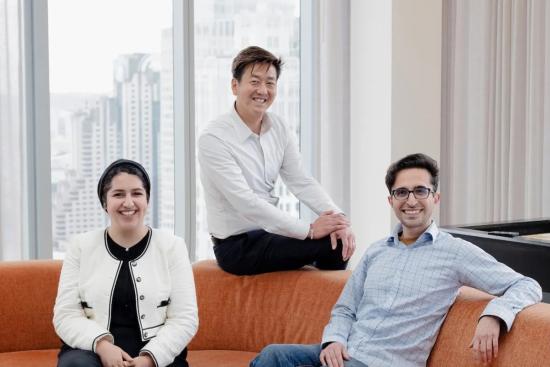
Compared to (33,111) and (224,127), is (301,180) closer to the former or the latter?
(224,127)

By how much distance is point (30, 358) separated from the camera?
2.98 m

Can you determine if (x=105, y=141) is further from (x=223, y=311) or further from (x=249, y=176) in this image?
(x=223, y=311)

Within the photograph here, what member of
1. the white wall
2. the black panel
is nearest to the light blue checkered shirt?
the black panel

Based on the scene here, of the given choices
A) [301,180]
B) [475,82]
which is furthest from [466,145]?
[301,180]

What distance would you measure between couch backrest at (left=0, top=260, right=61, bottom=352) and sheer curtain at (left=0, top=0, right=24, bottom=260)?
3.16 ft

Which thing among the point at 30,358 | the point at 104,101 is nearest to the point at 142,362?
the point at 30,358

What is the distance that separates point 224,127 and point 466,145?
2243 millimetres

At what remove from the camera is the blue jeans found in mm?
2574

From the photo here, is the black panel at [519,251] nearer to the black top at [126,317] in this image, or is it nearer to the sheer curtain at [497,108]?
the black top at [126,317]

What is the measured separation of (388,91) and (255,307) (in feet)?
6.25

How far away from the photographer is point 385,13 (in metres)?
4.61

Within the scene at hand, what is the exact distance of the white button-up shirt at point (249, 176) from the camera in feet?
10.2

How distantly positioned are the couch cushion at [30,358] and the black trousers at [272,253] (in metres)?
0.75

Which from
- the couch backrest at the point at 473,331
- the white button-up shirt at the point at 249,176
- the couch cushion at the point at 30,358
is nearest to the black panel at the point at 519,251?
the couch backrest at the point at 473,331
